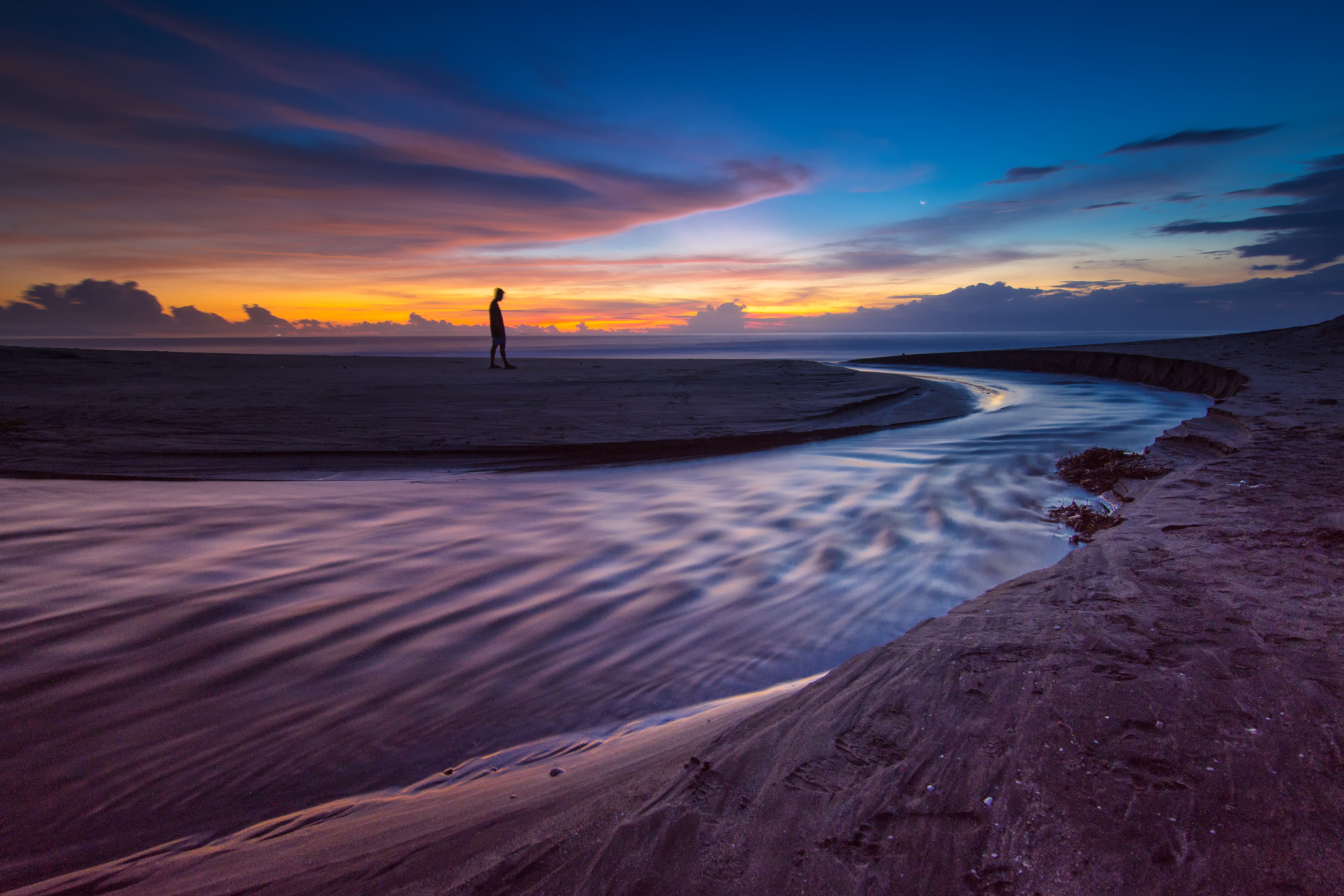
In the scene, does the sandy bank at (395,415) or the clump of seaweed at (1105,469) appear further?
the sandy bank at (395,415)

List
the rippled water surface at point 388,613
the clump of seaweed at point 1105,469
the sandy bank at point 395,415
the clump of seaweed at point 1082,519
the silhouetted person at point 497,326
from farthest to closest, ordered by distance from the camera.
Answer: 1. the silhouetted person at point 497,326
2. the sandy bank at point 395,415
3. the clump of seaweed at point 1105,469
4. the clump of seaweed at point 1082,519
5. the rippled water surface at point 388,613

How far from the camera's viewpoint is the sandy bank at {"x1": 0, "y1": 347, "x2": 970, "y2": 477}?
629 cm

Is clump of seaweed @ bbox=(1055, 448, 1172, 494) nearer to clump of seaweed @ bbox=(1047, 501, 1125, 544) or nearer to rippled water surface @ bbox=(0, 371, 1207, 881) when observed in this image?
rippled water surface @ bbox=(0, 371, 1207, 881)

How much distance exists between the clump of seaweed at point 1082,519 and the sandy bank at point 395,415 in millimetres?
3706

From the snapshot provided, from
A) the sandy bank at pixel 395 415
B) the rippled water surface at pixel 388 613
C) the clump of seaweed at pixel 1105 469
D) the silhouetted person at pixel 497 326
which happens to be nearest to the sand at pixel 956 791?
the rippled water surface at pixel 388 613

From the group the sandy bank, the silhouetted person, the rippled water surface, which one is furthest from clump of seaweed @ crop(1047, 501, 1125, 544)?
the silhouetted person

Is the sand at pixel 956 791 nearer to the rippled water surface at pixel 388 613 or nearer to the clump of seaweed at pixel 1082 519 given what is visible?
the rippled water surface at pixel 388 613

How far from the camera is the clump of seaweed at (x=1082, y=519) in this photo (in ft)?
13.8

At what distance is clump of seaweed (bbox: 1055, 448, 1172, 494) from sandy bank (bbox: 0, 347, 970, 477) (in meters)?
3.06

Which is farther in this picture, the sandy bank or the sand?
the sandy bank

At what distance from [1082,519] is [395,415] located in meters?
8.51

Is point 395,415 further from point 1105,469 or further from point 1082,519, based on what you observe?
point 1105,469

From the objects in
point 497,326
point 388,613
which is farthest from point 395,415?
point 497,326

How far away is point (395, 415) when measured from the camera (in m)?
8.81
